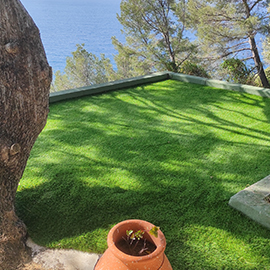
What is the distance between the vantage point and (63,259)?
6.82ft

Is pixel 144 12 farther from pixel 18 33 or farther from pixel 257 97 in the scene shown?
pixel 18 33

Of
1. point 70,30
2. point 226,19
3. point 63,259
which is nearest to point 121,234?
point 63,259

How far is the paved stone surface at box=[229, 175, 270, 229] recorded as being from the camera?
2312 mm

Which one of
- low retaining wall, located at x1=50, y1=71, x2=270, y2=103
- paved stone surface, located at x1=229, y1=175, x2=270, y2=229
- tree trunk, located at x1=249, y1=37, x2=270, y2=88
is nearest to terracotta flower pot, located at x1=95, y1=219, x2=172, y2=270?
paved stone surface, located at x1=229, y1=175, x2=270, y2=229

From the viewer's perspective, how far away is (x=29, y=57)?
191cm

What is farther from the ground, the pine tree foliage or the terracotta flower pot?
the pine tree foliage

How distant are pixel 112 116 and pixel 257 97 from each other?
2.90 meters

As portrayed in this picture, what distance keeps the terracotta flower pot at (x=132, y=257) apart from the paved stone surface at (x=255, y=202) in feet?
3.91

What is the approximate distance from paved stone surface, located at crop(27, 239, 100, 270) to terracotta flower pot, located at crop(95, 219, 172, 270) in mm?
506

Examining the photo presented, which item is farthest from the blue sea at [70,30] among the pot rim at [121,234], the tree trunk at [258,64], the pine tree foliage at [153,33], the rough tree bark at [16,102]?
the pot rim at [121,234]

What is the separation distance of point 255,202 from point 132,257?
4.98ft

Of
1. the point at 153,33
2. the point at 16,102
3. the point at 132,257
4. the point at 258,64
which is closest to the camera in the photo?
the point at 132,257

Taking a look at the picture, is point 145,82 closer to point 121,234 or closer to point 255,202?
point 255,202

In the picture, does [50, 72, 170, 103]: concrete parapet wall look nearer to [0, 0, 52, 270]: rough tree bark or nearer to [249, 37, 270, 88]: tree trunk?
[0, 0, 52, 270]: rough tree bark
